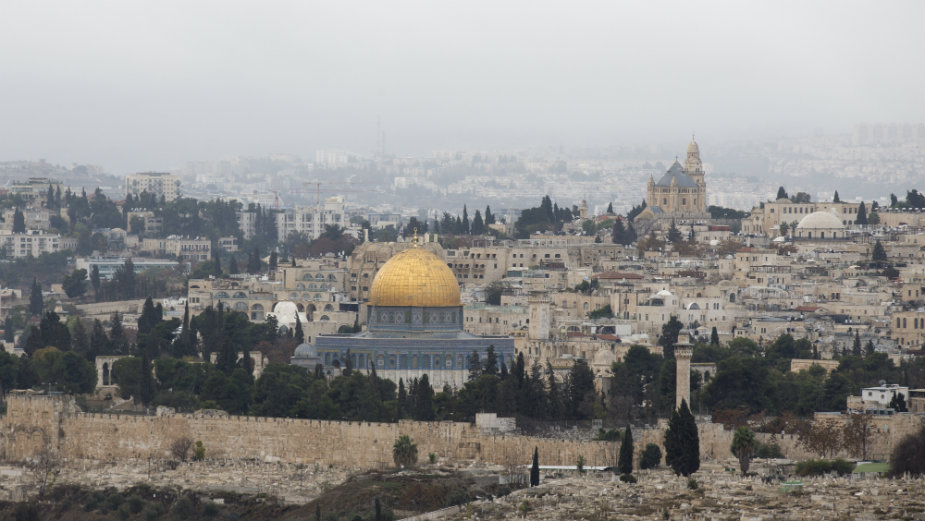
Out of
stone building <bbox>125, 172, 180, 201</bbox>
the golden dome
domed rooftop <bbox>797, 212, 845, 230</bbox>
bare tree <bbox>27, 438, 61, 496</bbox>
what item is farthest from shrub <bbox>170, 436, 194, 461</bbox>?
stone building <bbox>125, 172, 180, 201</bbox>

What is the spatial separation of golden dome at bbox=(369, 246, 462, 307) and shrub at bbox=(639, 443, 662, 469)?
65.1 ft

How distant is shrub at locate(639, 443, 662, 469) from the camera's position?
5269 cm

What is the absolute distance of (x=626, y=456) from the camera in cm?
5050

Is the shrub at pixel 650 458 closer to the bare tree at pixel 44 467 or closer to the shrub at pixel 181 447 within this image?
the shrub at pixel 181 447

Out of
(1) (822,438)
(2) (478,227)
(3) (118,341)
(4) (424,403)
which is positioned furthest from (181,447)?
(2) (478,227)

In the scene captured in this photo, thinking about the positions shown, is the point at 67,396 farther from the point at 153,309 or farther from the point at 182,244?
the point at 182,244

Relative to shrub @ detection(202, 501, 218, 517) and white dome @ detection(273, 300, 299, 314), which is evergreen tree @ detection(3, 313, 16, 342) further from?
shrub @ detection(202, 501, 218, 517)

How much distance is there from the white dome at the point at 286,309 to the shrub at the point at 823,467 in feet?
103

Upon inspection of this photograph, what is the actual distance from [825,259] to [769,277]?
17.0ft

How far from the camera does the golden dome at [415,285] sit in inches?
2847

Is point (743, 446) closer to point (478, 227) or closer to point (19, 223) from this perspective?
point (478, 227)

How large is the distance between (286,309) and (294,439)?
71.6ft

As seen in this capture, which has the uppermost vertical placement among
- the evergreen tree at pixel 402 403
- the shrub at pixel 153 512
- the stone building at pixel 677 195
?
the stone building at pixel 677 195

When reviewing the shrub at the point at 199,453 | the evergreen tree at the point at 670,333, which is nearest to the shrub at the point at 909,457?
the shrub at the point at 199,453
